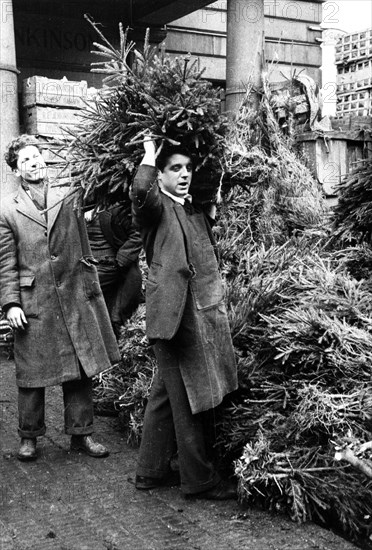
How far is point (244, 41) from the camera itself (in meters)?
10.0

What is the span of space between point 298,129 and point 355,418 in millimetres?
4683

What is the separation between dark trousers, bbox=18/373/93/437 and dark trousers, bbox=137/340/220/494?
2.39 feet

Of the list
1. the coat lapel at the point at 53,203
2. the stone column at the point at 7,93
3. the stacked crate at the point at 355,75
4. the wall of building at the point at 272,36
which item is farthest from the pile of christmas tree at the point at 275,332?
the wall of building at the point at 272,36

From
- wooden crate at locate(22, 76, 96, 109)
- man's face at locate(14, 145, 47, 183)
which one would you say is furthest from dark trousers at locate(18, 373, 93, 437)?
wooden crate at locate(22, 76, 96, 109)

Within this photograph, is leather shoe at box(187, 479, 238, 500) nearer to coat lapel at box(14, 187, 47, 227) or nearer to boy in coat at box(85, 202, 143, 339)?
coat lapel at box(14, 187, 47, 227)

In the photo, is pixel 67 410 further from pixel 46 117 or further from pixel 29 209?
pixel 46 117

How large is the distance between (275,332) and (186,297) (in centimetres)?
63

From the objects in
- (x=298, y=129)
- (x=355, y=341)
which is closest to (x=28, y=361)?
(x=355, y=341)

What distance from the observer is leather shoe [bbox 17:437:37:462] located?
15.9ft

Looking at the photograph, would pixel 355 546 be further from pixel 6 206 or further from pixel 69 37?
pixel 69 37

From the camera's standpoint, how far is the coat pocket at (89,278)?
499cm

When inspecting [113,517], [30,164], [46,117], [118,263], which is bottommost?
[113,517]

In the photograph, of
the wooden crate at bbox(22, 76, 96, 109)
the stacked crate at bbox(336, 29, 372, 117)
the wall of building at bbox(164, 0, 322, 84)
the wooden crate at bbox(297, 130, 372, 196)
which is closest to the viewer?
the wooden crate at bbox(297, 130, 372, 196)

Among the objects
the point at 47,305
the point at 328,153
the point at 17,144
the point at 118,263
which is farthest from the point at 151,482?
the point at 328,153
